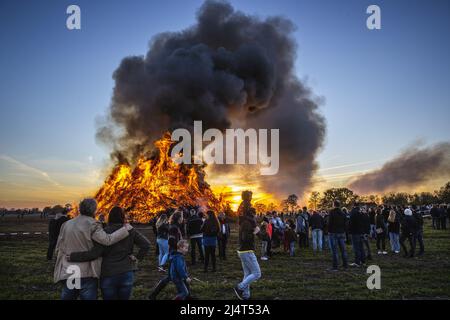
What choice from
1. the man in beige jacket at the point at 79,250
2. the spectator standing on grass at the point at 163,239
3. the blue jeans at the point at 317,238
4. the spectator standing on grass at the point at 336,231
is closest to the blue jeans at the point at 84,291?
the man in beige jacket at the point at 79,250

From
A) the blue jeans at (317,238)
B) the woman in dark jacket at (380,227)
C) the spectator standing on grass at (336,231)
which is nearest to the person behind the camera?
the spectator standing on grass at (336,231)

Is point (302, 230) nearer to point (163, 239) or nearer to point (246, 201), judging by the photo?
point (163, 239)

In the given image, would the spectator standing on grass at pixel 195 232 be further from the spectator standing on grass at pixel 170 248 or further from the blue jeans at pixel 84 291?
the blue jeans at pixel 84 291

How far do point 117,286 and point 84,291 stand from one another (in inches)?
16.1

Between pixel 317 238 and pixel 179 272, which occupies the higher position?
pixel 179 272

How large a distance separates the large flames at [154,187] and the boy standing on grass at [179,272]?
26107mm

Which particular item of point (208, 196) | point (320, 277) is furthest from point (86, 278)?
point (208, 196)

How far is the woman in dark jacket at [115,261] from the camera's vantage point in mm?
4448

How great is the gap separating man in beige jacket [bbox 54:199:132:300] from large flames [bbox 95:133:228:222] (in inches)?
1083

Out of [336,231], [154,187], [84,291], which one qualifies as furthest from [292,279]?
[154,187]

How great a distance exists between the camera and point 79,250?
442cm

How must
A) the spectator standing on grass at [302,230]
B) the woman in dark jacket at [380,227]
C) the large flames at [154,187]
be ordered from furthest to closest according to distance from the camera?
1. the large flames at [154,187]
2. the spectator standing on grass at [302,230]
3. the woman in dark jacket at [380,227]
